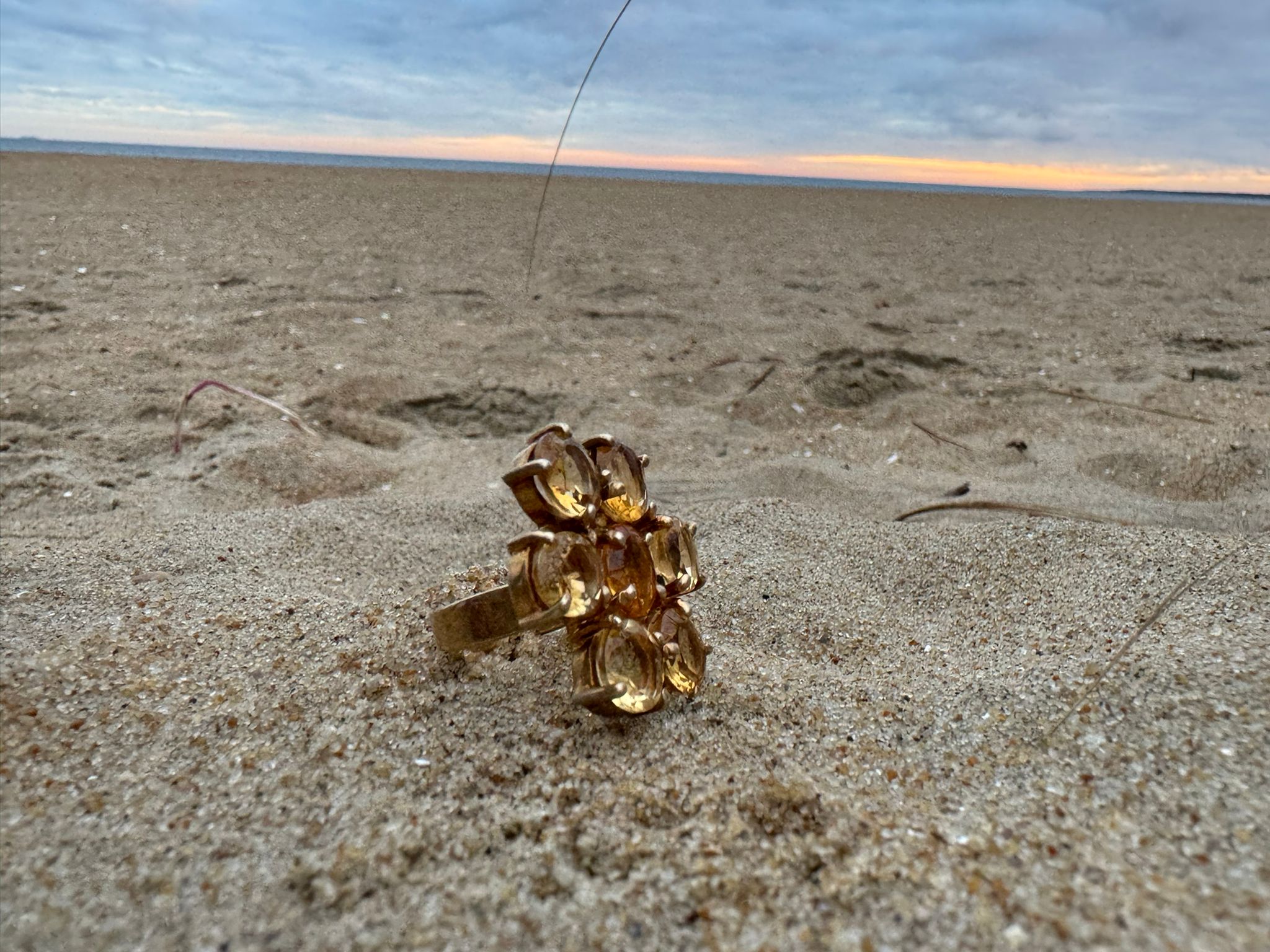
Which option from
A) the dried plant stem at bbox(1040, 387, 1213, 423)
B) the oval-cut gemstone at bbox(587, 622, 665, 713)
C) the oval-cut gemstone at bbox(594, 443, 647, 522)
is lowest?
the dried plant stem at bbox(1040, 387, 1213, 423)

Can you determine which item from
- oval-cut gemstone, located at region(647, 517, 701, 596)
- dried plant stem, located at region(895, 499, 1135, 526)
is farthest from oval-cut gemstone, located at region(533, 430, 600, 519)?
dried plant stem, located at region(895, 499, 1135, 526)

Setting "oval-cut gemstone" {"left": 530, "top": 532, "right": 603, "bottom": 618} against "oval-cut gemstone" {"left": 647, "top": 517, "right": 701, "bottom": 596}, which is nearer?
"oval-cut gemstone" {"left": 530, "top": 532, "right": 603, "bottom": 618}

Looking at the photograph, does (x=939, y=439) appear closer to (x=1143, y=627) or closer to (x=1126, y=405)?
(x=1126, y=405)

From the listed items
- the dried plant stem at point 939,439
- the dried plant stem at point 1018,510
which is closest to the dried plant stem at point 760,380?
the dried plant stem at point 939,439

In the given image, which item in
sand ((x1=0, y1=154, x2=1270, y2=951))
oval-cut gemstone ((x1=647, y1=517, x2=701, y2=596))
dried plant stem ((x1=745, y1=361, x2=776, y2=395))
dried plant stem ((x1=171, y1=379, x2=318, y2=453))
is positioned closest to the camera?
sand ((x1=0, y1=154, x2=1270, y2=951))

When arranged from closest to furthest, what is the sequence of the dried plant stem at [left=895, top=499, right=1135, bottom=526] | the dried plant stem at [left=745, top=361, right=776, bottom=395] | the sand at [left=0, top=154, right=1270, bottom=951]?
the sand at [left=0, top=154, right=1270, bottom=951] → the dried plant stem at [left=895, top=499, right=1135, bottom=526] → the dried plant stem at [left=745, top=361, right=776, bottom=395]

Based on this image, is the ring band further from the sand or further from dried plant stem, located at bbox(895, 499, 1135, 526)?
dried plant stem, located at bbox(895, 499, 1135, 526)

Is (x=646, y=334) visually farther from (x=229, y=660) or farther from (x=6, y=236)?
(x=6, y=236)
